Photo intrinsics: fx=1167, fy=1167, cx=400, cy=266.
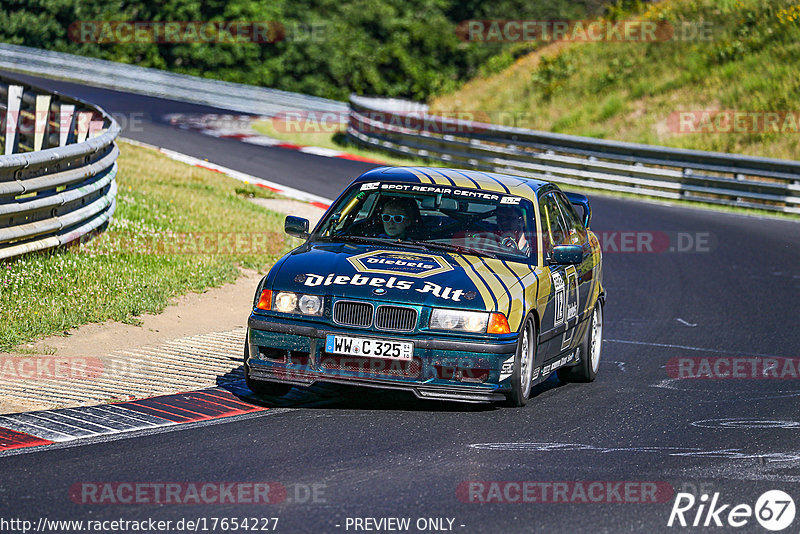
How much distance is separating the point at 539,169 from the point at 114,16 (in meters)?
34.7

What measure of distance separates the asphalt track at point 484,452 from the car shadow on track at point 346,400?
0.09 ft

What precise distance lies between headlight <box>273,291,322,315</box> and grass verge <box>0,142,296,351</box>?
2.47m

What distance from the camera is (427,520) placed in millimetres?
5332

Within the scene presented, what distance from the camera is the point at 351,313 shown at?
735 centimetres

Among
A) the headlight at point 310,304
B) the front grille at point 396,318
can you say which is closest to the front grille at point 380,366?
the front grille at point 396,318

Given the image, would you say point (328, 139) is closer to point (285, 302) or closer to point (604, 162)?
point (604, 162)

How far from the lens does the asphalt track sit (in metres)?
5.42

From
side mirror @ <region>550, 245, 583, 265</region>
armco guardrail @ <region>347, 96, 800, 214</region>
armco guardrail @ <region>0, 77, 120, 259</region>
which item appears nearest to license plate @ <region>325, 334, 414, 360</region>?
side mirror @ <region>550, 245, 583, 265</region>

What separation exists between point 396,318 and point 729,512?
8.18ft

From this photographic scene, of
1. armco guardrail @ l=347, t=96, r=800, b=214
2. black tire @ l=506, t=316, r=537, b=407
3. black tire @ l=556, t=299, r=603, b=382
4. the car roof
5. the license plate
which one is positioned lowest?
armco guardrail @ l=347, t=96, r=800, b=214

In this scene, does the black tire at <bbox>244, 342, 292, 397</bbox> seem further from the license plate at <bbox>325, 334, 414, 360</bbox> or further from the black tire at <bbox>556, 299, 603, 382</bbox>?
the black tire at <bbox>556, 299, 603, 382</bbox>

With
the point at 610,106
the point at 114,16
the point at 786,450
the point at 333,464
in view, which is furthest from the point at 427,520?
the point at 114,16

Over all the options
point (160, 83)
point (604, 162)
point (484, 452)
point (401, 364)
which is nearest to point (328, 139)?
point (604, 162)

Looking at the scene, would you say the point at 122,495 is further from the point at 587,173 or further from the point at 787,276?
the point at 587,173
